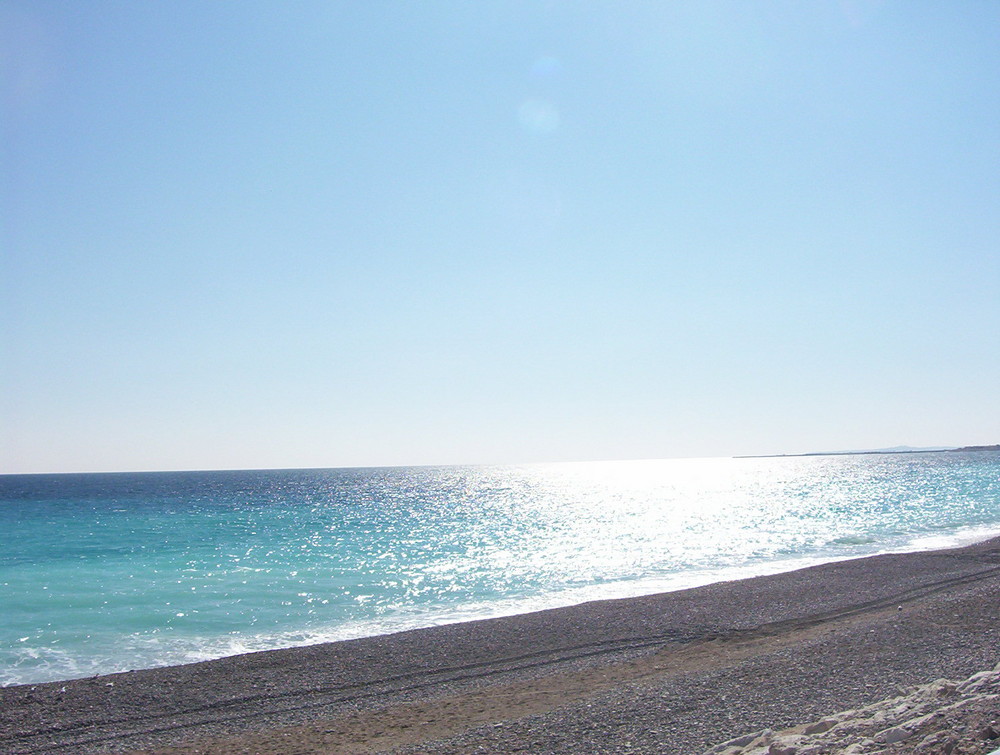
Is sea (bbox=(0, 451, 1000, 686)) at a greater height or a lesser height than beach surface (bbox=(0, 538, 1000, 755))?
lesser

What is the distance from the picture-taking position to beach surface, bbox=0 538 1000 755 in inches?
356

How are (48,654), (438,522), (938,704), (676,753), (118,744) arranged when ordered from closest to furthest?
1. (938,704)
2. (676,753)
3. (118,744)
4. (48,654)
5. (438,522)

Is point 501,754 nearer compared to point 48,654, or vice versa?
point 501,754

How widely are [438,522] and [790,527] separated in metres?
23.5

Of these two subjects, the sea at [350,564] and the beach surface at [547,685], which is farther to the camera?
the sea at [350,564]

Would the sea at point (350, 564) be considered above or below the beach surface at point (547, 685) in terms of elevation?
below

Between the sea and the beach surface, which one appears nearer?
the beach surface

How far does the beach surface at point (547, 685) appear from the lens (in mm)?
9039

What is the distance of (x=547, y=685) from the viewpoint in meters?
11.3

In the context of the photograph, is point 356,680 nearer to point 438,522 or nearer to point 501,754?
point 501,754

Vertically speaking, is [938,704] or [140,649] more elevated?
[938,704]

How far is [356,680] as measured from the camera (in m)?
12.1

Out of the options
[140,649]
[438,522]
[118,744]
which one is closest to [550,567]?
[140,649]

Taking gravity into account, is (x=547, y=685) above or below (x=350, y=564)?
above
